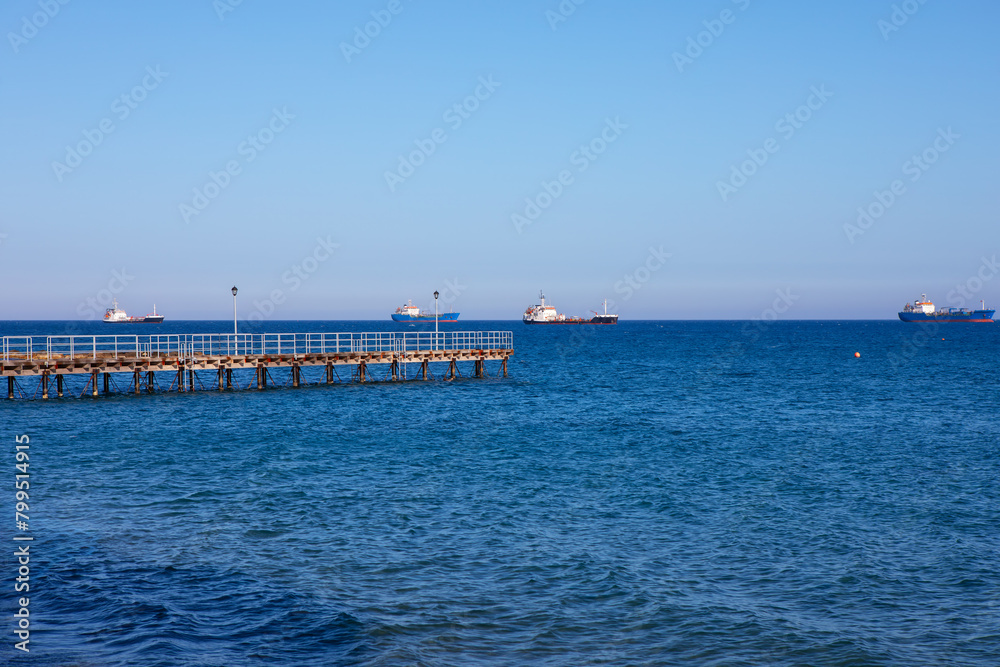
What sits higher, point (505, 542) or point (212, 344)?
point (212, 344)

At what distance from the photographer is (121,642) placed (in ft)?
37.9

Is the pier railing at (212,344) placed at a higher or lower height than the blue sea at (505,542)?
higher

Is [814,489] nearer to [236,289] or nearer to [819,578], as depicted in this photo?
[819,578]

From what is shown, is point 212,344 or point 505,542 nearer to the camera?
point 505,542

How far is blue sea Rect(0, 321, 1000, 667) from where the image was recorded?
1191 cm

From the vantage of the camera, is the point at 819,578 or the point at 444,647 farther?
the point at 819,578

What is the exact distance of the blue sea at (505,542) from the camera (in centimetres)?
1191

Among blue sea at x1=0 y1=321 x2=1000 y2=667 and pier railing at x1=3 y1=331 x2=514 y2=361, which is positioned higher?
pier railing at x1=3 y1=331 x2=514 y2=361

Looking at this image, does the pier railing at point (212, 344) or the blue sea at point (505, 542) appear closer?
the blue sea at point (505, 542)

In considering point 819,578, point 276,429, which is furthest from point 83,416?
point 819,578

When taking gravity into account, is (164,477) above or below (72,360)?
below

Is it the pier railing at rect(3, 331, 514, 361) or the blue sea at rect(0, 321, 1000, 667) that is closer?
the blue sea at rect(0, 321, 1000, 667)

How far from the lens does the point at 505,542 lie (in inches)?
657

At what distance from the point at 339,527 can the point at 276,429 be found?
15745mm
